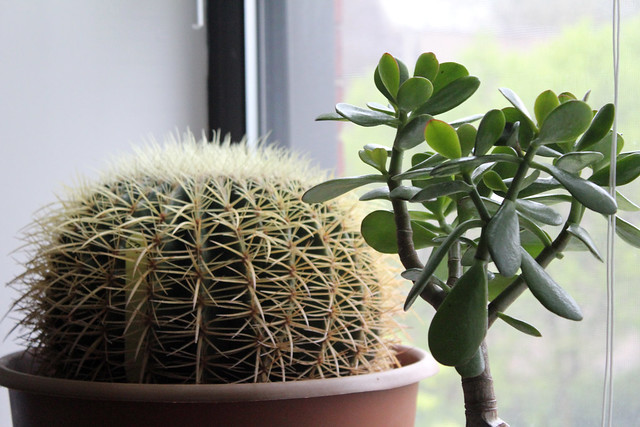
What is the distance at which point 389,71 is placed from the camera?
0.43m

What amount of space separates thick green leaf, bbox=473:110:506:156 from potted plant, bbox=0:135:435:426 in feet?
0.78

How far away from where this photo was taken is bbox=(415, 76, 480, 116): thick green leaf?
1.38ft

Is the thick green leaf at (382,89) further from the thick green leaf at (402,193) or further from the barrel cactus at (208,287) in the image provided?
the barrel cactus at (208,287)


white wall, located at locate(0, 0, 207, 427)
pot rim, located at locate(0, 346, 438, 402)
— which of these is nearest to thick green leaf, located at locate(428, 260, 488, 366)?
pot rim, located at locate(0, 346, 438, 402)

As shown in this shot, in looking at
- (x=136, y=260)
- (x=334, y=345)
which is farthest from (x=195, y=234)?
(x=334, y=345)

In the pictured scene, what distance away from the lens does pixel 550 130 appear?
36 cm

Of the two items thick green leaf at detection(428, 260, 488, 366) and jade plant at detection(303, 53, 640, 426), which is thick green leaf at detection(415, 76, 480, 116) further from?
thick green leaf at detection(428, 260, 488, 366)

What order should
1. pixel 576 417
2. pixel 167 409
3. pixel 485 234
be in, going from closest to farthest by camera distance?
pixel 485 234 → pixel 167 409 → pixel 576 417

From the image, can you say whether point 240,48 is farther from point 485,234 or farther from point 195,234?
point 485,234

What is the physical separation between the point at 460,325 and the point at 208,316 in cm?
28

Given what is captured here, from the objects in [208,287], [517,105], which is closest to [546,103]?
[517,105]

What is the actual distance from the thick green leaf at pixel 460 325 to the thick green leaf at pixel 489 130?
0.08 metres

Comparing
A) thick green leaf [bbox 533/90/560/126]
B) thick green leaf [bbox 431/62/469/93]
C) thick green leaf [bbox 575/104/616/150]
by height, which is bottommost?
thick green leaf [bbox 575/104/616/150]

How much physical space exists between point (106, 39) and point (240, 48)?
0.23 m
